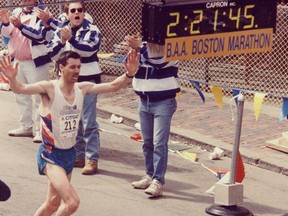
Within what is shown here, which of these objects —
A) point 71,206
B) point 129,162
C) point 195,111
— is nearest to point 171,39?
point 71,206

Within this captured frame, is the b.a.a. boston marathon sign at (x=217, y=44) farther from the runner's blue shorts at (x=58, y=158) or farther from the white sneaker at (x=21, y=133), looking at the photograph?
the white sneaker at (x=21, y=133)

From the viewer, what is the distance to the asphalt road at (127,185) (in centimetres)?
1064

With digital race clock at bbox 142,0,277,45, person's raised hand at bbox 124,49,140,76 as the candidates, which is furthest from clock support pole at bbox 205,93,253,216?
person's raised hand at bbox 124,49,140,76

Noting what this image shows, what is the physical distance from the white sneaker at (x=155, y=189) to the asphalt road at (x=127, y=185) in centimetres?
8

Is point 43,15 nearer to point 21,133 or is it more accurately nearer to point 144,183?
point 21,133

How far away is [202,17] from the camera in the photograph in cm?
987

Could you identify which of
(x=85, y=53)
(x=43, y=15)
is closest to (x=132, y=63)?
(x=85, y=53)

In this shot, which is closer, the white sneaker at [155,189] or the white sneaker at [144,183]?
the white sneaker at [155,189]

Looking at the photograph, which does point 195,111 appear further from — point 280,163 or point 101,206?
point 101,206

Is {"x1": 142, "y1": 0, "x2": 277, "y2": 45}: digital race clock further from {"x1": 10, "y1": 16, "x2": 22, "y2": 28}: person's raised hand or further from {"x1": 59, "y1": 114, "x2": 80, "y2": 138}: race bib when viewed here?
{"x1": 10, "y1": 16, "x2": 22, "y2": 28}: person's raised hand

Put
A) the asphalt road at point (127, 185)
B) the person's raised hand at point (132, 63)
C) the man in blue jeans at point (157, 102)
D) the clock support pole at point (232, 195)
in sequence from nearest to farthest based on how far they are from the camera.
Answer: the person's raised hand at point (132, 63) < the clock support pole at point (232, 195) < the asphalt road at point (127, 185) < the man in blue jeans at point (157, 102)

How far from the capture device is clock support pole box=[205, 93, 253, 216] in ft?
34.2

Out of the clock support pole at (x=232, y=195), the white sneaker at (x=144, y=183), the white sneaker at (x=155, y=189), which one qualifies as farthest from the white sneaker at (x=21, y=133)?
the clock support pole at (x=232, y=195)

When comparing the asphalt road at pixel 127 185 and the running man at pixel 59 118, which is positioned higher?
the running man at pixel 59 118
